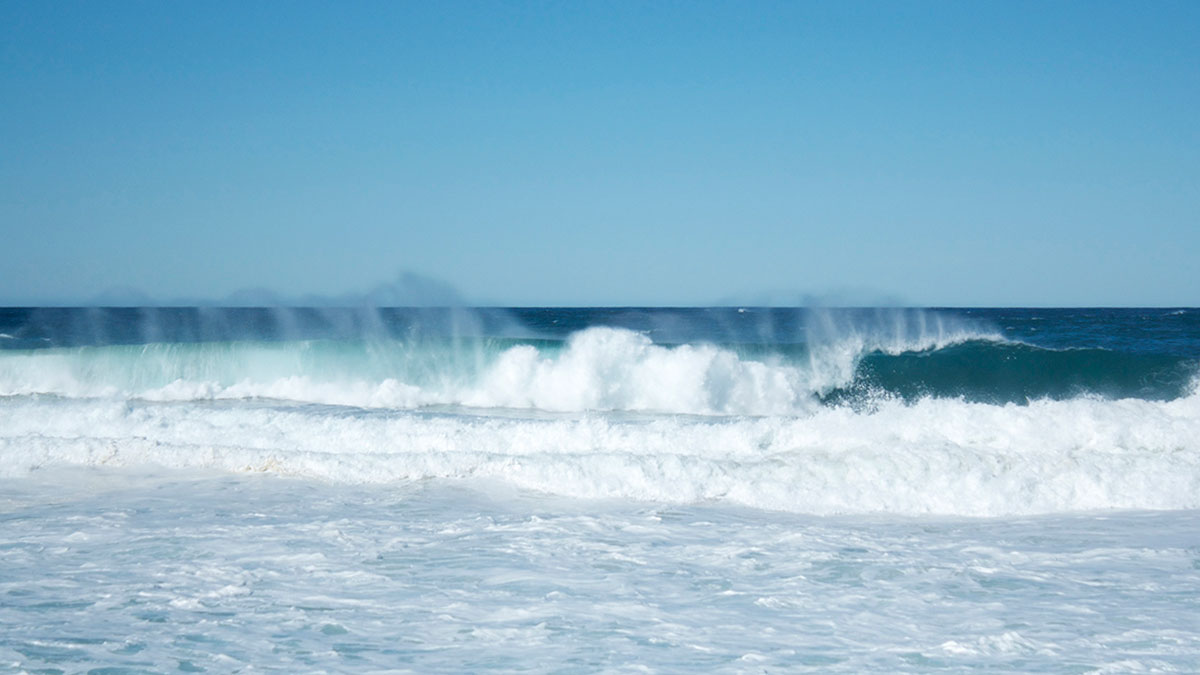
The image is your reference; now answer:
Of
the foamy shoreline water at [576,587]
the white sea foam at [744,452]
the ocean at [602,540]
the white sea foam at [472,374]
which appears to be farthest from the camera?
the white sea foam at [472,374]

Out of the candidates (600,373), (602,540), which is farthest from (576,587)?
(600,373)

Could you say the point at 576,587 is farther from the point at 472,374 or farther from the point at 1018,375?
the point at 1018,375

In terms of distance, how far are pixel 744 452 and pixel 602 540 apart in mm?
3417

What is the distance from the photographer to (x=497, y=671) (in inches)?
159

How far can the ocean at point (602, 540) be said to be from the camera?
4.33m

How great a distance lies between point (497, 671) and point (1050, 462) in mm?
6511

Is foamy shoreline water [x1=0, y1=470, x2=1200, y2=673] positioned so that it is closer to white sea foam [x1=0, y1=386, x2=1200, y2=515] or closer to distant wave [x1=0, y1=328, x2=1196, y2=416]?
white sea foam [x1=0, y1=386, x2=1200, y2=515]

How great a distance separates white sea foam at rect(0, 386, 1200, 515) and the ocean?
0.03 meters

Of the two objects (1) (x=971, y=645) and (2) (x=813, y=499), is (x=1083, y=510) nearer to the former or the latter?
(2) (x=813, y=499)

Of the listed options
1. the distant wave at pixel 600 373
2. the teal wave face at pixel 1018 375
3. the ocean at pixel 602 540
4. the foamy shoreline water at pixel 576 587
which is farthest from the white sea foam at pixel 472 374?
the foamy shoreline water at pixel 576 587

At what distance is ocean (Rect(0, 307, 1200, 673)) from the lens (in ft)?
14.2

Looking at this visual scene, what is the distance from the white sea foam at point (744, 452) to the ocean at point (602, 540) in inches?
1.3

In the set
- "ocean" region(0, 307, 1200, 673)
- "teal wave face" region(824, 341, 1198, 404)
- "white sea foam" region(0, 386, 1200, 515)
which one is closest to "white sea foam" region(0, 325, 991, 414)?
"teal wave face" region(824, 341, 1198, 404)

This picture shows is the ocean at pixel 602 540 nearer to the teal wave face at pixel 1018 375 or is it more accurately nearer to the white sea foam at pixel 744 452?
the white sea foam at pixel 744 452
